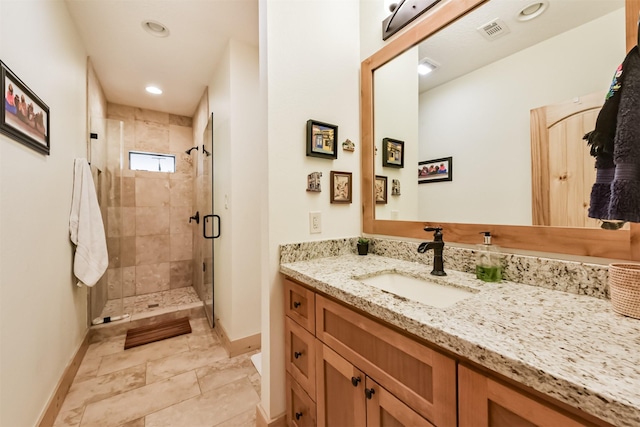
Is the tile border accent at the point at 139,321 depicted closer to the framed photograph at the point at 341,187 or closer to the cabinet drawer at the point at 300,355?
the cabinet drawer at the point at 300,355

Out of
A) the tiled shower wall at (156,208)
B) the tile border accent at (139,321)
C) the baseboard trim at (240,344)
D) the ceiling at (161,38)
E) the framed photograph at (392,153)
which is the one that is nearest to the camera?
the framed photograph at (392,153)

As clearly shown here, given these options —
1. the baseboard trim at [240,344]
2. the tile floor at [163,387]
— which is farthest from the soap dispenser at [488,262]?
the baseboard trim at [240,344]

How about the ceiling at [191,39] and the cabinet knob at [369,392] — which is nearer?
the cabinet knob at [369,392]

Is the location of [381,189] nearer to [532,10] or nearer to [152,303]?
[532,10]

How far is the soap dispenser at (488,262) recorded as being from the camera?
99cm

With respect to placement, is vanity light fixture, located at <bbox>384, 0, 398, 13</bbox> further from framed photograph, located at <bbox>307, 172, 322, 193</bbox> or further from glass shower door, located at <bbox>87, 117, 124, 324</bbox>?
glass shower door, located at <bbox>87, 117, 124, 324</bbox>

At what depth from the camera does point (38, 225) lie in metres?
1.40

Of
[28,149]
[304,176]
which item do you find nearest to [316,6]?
[304,176]

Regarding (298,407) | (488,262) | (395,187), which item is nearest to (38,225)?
(298,407)

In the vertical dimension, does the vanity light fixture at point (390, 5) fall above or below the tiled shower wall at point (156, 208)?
above

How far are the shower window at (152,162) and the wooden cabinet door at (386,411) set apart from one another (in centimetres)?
392

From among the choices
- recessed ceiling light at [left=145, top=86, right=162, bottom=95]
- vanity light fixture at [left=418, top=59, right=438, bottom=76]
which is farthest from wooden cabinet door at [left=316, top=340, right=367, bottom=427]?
recessed ceiling light at [left=145, top=86, right=162, bottom=95]

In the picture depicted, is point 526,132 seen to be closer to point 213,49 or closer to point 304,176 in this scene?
point 304,176

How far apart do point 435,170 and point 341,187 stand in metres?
0.51
